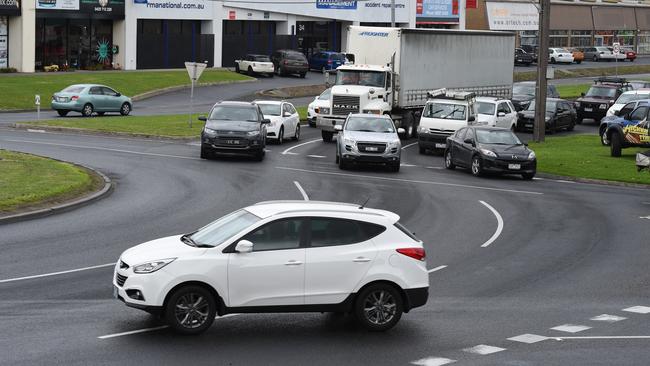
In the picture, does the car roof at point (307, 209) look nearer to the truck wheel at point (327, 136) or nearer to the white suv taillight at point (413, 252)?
the white suv taillight at point (413, 252)

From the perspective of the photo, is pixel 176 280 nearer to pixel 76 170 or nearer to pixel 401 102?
pixel 76 170

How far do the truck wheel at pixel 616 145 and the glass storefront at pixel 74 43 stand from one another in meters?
40.8

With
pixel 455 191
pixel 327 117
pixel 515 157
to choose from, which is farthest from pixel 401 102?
pixel 455 191

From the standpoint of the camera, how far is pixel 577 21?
394ft

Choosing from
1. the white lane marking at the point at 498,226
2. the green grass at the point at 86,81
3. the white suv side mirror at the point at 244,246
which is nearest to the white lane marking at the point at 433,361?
the white suv side mirror at the point at 244,246

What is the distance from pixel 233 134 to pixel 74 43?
133 feet

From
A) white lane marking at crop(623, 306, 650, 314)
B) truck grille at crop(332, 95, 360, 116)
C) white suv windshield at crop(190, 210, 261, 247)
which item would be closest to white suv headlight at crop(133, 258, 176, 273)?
white suv windshield at crop(190, 210, 261, 247)

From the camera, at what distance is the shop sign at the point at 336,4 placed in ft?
294

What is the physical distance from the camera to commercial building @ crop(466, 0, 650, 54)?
108 metres

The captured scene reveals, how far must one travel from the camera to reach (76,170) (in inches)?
1190

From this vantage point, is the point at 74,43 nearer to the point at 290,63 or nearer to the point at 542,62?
the point at 290,63

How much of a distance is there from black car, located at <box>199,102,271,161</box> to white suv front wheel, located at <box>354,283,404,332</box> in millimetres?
21351

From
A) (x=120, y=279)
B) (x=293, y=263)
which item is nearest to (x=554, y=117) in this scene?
(x=293, y=263)

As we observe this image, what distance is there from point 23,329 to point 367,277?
13.7 feet
